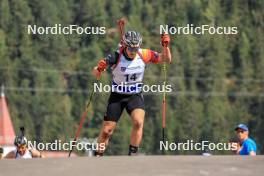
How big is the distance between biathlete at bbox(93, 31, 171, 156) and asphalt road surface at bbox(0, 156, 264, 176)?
413 cm

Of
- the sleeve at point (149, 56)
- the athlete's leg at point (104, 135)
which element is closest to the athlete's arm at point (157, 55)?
the sleeve at point (149, 56)

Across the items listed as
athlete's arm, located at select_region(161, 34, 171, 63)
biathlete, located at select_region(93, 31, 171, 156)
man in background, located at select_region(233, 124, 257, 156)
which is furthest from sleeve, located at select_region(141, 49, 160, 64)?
man in background, located at select_region(233, 124, 257, 156)

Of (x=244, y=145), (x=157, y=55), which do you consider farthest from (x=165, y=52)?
(x=244, y=145)

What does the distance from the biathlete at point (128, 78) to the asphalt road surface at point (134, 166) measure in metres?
4.13

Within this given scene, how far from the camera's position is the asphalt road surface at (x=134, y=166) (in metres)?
10.1

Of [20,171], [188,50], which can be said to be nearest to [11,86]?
[188,50]

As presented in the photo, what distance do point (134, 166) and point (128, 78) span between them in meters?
4.32

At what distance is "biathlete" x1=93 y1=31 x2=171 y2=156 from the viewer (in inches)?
566

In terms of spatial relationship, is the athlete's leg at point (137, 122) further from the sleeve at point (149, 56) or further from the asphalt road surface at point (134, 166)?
the asphalt road surface at point (134, 166)

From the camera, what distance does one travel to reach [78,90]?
139m

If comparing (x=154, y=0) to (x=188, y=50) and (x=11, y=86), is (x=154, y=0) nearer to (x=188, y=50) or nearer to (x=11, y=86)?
(x=188, y=50)

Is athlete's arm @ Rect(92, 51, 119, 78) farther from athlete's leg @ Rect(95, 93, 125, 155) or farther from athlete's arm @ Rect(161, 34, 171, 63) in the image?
athlete's arm @ Rect(161, 34, 171, 63)

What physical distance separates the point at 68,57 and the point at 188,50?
55.2ft

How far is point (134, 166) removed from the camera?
33.4 ft
